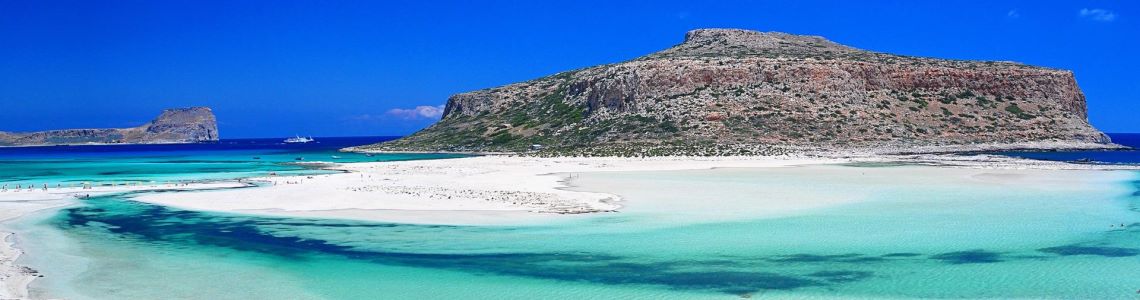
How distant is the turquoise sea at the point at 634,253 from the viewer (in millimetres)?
14141

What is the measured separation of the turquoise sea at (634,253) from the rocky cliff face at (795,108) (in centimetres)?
3955

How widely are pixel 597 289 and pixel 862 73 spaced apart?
74.5 m

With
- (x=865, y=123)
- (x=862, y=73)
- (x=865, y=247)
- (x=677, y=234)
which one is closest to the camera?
(x=865, y=247)

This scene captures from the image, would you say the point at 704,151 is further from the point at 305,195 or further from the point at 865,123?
the point at 305,195

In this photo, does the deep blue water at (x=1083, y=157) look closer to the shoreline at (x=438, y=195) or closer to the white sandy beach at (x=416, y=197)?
the shoreline at (x=438, y=195)

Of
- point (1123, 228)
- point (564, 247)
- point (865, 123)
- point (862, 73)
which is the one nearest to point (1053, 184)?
point (1123, 228)

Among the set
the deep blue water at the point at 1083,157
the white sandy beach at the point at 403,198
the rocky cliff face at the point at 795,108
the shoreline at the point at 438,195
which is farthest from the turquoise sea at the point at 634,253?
the rocky cliff face at the point at 795,108

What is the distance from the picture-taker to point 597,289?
1429 centimetres

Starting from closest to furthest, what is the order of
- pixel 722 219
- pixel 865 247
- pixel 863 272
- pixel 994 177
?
pixel 863 272 < pixel 865 247 < pixel 722 219 < pixel 994 177

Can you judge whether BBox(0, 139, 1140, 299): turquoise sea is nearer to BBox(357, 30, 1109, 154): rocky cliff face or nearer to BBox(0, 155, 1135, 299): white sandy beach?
BBox(0, 155, 1135, 299): white sandy beach

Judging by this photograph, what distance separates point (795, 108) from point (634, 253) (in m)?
61.4

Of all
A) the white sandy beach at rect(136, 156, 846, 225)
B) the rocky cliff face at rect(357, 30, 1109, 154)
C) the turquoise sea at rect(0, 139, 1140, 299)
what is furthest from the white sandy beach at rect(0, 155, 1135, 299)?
the rocky cliff face at rect(357, 30, 1109, 154)

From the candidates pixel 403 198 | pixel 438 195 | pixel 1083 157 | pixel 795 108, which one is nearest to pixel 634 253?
pixel 403 198

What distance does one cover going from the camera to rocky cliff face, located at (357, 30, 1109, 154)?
71.4 metres
